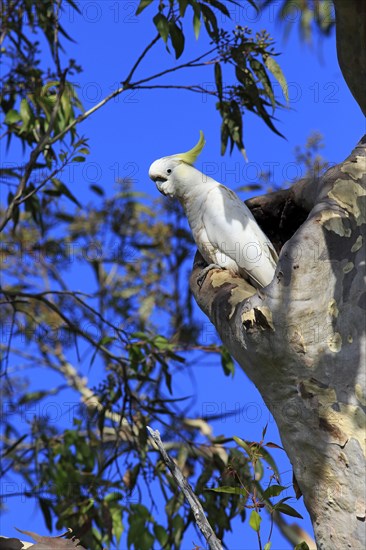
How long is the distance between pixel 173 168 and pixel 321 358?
1380mm

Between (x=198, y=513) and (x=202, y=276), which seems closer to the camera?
(x=198, y=513)

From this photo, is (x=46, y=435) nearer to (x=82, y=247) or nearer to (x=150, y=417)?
(x=150, y=417)

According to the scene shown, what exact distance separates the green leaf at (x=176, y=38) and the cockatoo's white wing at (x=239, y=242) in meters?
0.60

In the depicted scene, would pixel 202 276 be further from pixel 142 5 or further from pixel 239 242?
pixel 142 5

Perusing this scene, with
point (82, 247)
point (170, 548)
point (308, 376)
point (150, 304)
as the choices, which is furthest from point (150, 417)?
point (308, 376)

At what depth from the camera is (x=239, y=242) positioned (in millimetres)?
2633

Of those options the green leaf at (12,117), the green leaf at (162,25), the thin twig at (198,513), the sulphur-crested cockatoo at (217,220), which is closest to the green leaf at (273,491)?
the thin twig at (198,513)

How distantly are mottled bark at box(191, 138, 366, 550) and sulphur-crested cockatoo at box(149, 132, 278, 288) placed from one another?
26.4 inches

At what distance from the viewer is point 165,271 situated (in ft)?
17.5

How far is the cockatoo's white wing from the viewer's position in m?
2.56

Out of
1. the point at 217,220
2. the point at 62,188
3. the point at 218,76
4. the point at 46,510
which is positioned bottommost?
the point at 46,510

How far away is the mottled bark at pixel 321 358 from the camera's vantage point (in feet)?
5.46

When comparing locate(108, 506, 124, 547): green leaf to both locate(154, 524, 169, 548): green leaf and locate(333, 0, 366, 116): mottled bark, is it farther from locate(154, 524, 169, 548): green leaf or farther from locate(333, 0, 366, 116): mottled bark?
locate(333, 0, 366, 116): mottled bark

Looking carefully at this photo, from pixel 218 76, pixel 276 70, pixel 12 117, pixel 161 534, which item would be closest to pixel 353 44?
pixel 276 70
